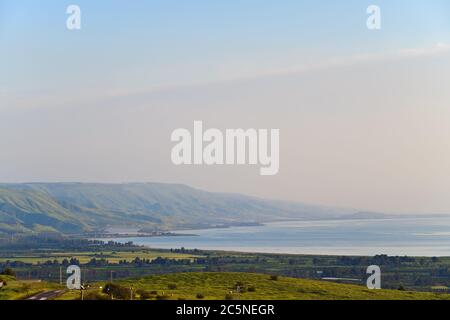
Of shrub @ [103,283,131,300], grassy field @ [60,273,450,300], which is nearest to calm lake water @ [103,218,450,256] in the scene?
grassy field @ [60,273,450,300]

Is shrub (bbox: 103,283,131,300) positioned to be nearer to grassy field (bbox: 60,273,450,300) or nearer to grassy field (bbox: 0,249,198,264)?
grassy field (bbox: 60,273,450,300)

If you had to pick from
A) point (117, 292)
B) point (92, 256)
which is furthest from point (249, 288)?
point (92, 256)

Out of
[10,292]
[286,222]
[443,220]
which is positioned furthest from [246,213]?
[10,292]

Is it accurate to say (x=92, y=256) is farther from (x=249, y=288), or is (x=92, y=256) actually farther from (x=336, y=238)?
(x=249, y=288)

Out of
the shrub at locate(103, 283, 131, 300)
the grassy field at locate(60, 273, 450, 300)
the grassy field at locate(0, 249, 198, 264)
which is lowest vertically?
the grassy field at locate(0, 249, 198, 264)
